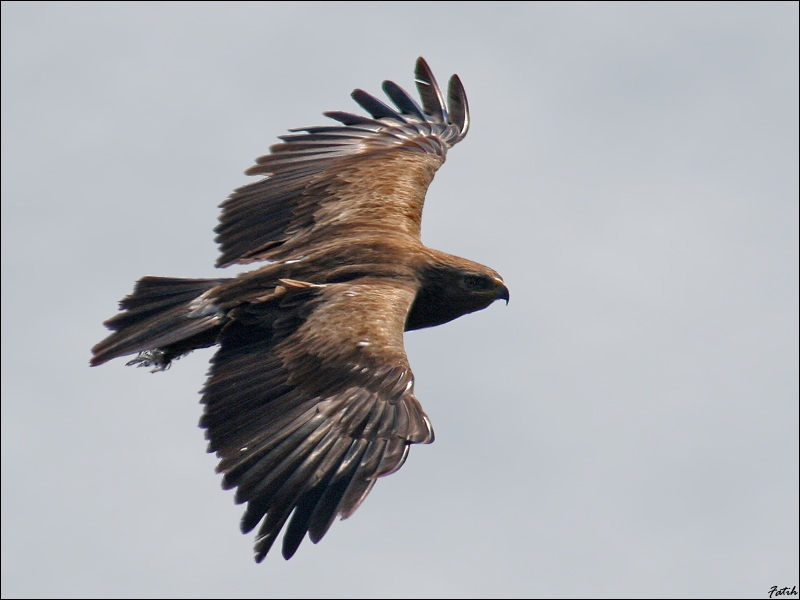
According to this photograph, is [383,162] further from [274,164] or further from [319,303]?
[319,303]

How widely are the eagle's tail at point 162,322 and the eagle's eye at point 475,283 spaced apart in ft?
6.06

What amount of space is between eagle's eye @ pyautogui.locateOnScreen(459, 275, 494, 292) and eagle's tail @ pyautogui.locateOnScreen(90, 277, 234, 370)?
185 centimetres

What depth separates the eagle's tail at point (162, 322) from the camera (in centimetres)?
1059

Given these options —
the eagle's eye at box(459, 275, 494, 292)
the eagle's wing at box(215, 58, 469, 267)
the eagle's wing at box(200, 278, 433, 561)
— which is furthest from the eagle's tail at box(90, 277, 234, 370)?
the eagle's eye at box(459, 275, 494, 292)

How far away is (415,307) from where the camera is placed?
442 inches

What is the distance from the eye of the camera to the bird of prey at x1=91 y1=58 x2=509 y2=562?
900 cm

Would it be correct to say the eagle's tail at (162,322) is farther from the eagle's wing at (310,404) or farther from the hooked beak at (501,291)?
the hooked beak at (501,291)

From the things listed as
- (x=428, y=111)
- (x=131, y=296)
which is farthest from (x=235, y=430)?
(x=428, y=111)

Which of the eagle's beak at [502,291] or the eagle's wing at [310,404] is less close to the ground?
the eagle's beak at [502,291]

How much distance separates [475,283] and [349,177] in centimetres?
202

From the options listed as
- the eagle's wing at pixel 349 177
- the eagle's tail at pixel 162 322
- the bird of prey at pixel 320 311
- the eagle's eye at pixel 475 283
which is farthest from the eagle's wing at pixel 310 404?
the eagle's wing at pixel 349 177

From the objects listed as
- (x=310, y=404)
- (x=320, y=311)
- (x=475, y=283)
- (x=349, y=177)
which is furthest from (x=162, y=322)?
(x=349, y=177)

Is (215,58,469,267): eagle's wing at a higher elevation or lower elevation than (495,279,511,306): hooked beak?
higher

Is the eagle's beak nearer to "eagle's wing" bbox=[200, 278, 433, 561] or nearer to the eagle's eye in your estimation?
the eagle's eye
